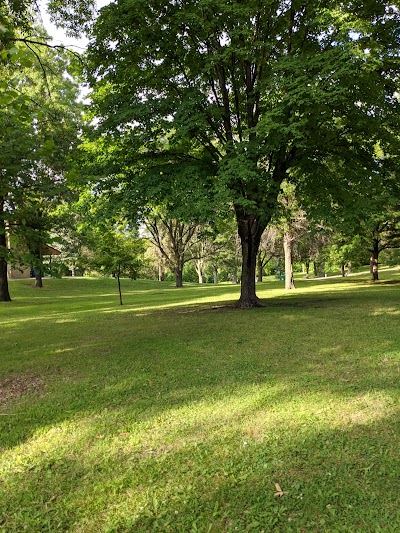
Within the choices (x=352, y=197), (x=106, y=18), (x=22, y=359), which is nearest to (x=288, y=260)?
(x=352, y=197)

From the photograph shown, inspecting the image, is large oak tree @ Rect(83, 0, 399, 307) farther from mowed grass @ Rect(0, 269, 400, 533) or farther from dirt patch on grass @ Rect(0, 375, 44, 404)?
dirt patch on grass @ Rect(0, 375, 44, 404)

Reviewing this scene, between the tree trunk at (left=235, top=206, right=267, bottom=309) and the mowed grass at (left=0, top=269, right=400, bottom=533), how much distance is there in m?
6.02

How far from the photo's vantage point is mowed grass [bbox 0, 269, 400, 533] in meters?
2.76

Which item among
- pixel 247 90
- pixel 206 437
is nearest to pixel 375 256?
pixel 247 90

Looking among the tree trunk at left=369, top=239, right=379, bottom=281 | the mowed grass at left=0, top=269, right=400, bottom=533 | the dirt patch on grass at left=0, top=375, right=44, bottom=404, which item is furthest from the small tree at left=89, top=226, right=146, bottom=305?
the tree trunk at left=369, top=239, right=379, bottom=281

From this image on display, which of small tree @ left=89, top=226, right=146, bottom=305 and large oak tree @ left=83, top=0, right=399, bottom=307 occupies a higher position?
large oak tree @ left=83, top=0, right=399, bottom=307

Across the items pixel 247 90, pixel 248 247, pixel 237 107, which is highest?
pixel 247 90

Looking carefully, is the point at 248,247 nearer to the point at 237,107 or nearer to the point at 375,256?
the point at 237,107

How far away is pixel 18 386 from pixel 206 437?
11.8ft

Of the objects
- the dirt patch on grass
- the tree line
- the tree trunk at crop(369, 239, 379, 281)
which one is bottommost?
the dirt patch on grass

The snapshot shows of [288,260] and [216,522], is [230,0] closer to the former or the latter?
[216,522]

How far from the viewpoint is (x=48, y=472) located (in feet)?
11.0

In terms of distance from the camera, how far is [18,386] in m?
5.93

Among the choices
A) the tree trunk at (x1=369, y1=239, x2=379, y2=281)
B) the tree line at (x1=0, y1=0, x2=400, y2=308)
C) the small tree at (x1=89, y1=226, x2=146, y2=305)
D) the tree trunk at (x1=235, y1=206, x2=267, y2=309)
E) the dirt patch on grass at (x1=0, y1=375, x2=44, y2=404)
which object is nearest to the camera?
the dirt patch on grass at (x1=0, y1=375, x2=44, y2=404)
